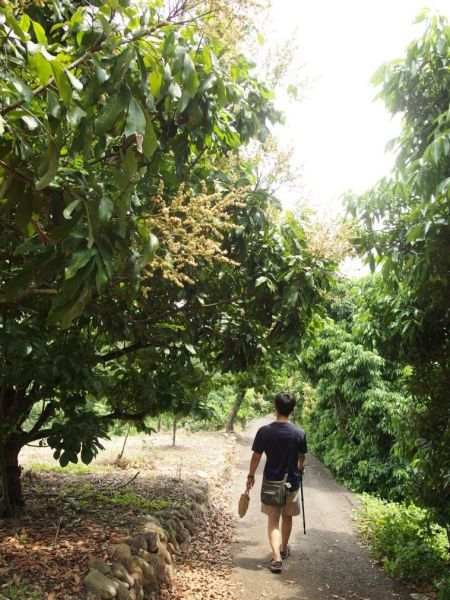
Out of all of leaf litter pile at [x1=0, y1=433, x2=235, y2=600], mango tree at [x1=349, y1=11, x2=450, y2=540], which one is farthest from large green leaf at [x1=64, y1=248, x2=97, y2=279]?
leaf litter pile at [x1=0, y1=433, x2=235, y2=600]

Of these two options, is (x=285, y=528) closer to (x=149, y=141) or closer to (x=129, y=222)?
(x=129, y=222)

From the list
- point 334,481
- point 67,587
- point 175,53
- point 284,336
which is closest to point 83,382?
point 67,587

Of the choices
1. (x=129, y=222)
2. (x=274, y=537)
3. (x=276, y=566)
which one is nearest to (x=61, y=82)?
(x=129, y=222)

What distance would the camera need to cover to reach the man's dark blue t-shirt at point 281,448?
14.8 feet

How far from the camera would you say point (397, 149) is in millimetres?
3902

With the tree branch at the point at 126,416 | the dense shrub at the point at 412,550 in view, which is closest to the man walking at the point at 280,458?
the dense shrub at the point at 412,550

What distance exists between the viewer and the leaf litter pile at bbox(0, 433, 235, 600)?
3.25 m

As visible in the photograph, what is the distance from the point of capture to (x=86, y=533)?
14.0 ft

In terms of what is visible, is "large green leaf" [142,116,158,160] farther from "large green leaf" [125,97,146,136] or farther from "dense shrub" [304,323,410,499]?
"dense shrub" [304,323,410,499]

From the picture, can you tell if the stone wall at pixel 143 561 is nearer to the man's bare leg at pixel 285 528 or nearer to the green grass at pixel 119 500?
the green grass at pixel 119 500

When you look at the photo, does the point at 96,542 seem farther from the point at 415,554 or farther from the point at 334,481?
the point at 334,481

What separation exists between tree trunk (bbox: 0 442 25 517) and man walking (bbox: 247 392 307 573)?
2270 millimetres

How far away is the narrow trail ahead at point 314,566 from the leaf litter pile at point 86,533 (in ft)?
0.67

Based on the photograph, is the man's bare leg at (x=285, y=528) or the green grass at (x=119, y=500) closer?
the man's bare leg at (x=285, y=528)
